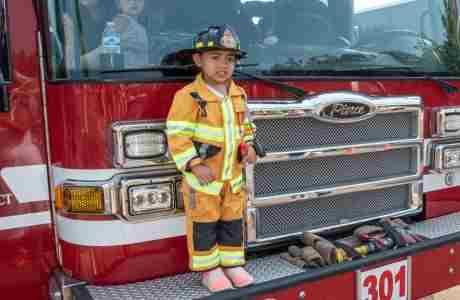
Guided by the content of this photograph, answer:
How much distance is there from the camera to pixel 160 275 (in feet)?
7.66

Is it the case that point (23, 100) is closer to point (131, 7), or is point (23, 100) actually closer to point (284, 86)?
point (131, 7)

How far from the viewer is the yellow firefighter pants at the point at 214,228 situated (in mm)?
2256

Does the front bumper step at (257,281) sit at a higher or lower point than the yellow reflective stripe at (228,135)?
lower

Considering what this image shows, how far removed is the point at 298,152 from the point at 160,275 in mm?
850

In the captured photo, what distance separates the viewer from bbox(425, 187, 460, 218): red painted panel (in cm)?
314

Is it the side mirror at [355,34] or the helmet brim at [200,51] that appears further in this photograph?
the side mirror at [355,34]

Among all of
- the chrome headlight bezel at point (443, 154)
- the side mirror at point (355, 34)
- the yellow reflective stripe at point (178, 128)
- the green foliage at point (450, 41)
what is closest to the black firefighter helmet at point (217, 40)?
the yellow reflective stripe at point (178, 128)

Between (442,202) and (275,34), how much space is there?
1.50 m

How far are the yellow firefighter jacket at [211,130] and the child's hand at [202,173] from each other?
3cm

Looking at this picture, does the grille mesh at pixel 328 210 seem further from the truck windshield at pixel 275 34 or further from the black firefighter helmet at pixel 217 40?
the black firefighter helmet at pixel 217 40

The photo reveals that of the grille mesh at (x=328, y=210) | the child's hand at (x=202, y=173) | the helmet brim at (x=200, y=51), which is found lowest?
the grille mesh at (x=328, y=210)

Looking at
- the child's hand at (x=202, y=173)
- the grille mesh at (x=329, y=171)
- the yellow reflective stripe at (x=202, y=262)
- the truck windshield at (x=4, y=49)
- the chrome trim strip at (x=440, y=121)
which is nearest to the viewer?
the truck windshield at (x=4, y=49)

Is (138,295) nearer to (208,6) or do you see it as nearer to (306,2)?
(208,6)

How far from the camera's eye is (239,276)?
2287 millimetres
